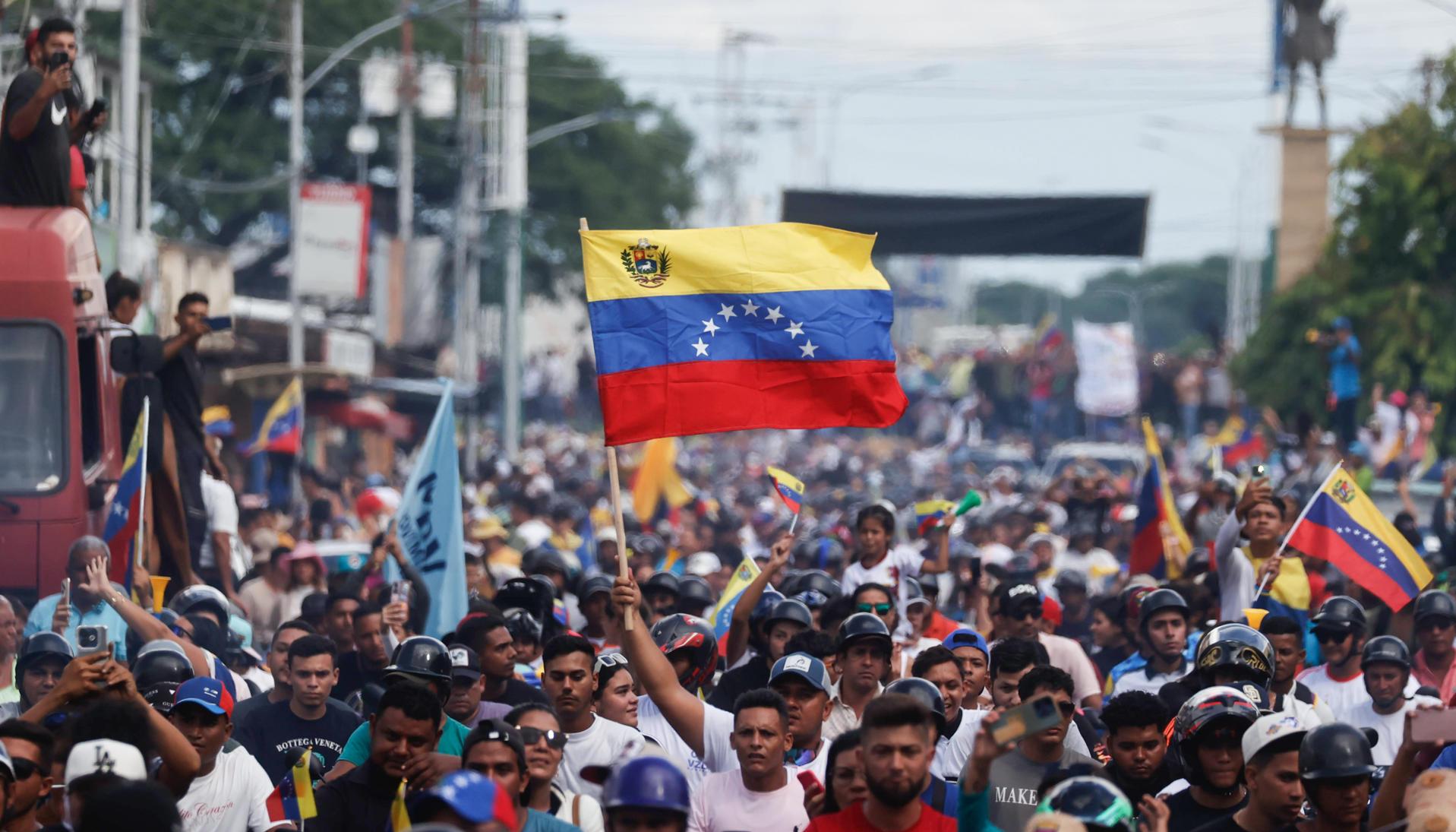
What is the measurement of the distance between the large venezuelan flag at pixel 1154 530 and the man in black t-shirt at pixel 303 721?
8.03 metres

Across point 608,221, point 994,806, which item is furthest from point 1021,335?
point 994,806

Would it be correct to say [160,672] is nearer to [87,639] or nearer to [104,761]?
[87,639]

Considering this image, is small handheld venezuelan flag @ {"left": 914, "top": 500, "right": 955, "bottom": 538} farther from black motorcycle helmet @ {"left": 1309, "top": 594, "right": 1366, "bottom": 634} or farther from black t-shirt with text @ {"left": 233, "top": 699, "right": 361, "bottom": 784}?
black t-shirt with text @ {"left": 233, "top": 699, "right": 361, "bottom": 784}

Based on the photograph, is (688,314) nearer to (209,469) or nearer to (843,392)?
(843,392)

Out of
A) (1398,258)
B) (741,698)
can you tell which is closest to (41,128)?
(741,698)

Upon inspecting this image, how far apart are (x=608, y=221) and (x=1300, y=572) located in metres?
50.8

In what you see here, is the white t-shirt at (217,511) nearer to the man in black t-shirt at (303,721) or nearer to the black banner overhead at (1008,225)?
the man in black t-shirt at (303,721)

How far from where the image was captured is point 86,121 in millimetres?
11344

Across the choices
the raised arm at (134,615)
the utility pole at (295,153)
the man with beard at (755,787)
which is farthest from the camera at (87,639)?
the utility pole at (295,153)

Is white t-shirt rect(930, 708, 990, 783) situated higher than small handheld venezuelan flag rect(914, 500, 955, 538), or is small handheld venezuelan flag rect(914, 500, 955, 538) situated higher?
white t-shirt rect(930, 708, 990, 783)

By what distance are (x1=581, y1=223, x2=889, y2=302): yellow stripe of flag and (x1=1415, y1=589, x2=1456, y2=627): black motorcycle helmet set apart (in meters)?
3.38

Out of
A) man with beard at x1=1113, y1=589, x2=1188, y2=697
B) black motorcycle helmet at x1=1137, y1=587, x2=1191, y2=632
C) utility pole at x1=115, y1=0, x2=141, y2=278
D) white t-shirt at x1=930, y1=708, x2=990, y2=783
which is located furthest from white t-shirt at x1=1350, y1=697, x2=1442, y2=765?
utility pole at x1=115, y1=0, x2=141, y2=278

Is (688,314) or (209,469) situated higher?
(688,314)

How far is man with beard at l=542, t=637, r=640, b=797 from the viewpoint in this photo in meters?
7.33
